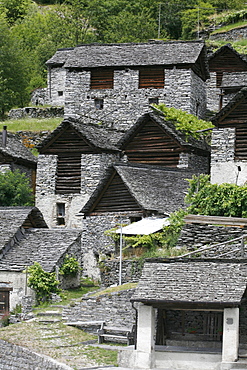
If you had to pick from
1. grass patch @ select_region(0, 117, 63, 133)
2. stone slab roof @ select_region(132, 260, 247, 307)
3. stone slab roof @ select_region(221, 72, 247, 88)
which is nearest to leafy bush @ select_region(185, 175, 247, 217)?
stone slab roof @ select_region(132, 260, 247, 307)

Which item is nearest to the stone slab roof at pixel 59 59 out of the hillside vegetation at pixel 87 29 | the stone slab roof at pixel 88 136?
the hillside vegetation at pixel 87 29

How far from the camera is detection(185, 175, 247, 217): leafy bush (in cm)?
3306

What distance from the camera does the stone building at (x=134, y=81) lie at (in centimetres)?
5097

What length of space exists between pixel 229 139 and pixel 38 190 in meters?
11.7

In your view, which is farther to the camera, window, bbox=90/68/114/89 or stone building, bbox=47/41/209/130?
window, bbox=90/68/114/89

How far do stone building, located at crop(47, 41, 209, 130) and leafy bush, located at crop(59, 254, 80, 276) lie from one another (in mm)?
17179

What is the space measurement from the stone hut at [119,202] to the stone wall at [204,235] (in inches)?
207

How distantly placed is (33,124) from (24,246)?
23.1m

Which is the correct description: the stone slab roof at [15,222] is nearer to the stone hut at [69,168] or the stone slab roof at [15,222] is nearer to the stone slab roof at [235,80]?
the stone hut at [69,168]

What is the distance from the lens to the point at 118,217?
128 ft

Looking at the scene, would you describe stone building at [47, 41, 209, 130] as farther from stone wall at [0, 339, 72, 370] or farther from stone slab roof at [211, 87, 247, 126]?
stone wall at [0, 339, 72, 370]

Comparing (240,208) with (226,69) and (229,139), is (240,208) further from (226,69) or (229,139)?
(226,69)

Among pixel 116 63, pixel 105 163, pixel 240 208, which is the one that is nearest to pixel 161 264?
pixel 240 208

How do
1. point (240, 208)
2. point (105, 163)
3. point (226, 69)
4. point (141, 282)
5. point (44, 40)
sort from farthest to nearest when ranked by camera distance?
1. point (44, 40)
2. point (226, 69)
3. point (105, 163)
4. point (240, 208)
5. point (141, 282)
